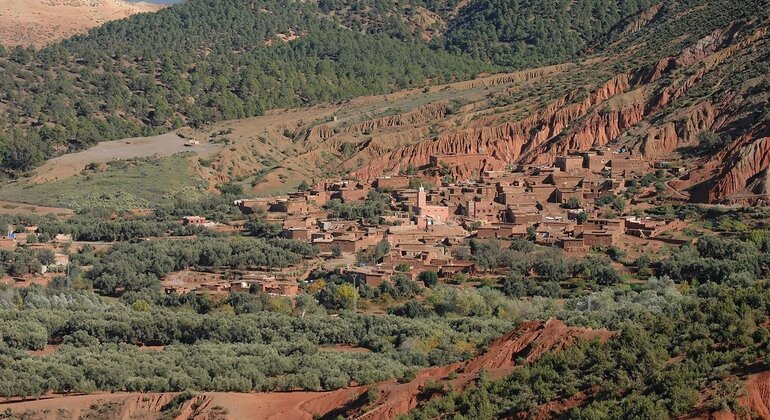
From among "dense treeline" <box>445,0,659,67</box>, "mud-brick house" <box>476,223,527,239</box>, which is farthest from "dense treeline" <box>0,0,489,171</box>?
"mud-brick house" <box>476,223,527,239</box>

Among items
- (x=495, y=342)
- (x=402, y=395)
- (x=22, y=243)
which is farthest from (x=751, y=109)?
(x=402, y=395)

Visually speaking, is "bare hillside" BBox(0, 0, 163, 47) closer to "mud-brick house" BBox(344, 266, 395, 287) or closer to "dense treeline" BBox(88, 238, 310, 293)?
"dense treeline" BBox(88, 238, 310, 293)

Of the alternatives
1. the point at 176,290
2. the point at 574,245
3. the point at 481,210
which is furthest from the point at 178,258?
the point at 574,245

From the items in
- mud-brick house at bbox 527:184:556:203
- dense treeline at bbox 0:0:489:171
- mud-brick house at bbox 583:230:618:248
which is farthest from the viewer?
dense treeline at bbox 0:0:489:171

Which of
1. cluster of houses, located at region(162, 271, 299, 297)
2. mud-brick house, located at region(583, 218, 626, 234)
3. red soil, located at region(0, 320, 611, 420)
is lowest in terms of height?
red soil, located at region(0, 320, 611, 420)

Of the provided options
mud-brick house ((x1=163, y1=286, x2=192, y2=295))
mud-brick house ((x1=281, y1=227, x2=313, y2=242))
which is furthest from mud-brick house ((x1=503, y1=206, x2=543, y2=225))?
mud-brick house ((x1=163, y1=286, x2=192, y2=295))

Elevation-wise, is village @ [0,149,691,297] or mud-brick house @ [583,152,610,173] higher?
mud-brick house @ [583,152,610,173]

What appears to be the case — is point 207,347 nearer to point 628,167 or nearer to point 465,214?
point 465,214

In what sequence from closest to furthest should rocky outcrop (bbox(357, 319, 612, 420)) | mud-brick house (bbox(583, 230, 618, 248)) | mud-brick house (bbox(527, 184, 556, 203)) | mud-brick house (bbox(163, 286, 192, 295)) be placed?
rocky outcrop (bbox(357, 319, 612, 420)) < mud-brick house (bbox(163, 286, 192, 295)) < mud-brick house (bbox(583, 230, 618, 248)) < mud-brick house (bbox(527, 184, 556, 203))

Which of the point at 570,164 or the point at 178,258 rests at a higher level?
the point at 570,164

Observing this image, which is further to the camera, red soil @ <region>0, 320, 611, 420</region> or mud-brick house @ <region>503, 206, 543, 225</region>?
mud-brick house @ <region>503, 206, 543, 225</region>
